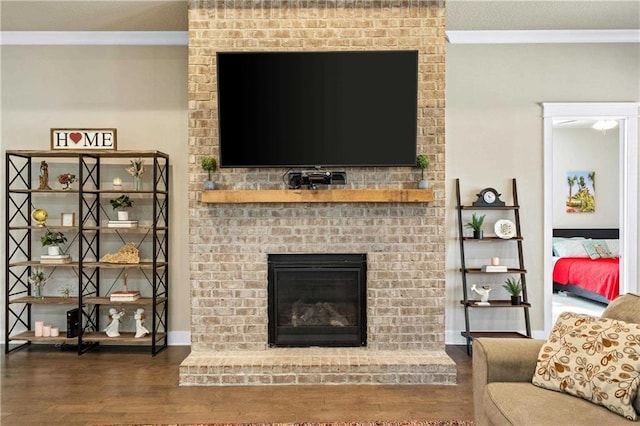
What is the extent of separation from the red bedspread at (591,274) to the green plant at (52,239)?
572cm

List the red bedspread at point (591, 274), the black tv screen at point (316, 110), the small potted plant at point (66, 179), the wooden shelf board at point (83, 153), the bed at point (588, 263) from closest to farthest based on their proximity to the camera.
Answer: the black tv screen at point (316, 110), the wooden shelf board at point (83, 153), the small potted plant at point (66, 179), the red bedspread at point (591, 274), the bed at point (588, 263)

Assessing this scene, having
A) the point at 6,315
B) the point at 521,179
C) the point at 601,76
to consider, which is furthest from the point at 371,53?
the point at 6,315

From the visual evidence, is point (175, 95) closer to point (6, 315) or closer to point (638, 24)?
point (6, 315)

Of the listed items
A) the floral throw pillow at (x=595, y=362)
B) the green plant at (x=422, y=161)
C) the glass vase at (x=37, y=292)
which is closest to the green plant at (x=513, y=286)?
the green plant at (x=422, y=161)

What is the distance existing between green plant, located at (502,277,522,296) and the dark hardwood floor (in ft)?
2.68

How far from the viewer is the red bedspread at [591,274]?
18.2ft

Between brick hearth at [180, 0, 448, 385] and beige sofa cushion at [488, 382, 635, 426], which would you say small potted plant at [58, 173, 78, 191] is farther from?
beige sofa cushion at [488, 382, 635, 426]

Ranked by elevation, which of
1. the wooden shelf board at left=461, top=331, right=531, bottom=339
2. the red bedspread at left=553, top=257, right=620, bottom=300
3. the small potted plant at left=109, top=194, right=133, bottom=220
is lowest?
the wooden shelf board at left=461, top=331, right=531, bottom=339

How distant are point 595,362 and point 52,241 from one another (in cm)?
420

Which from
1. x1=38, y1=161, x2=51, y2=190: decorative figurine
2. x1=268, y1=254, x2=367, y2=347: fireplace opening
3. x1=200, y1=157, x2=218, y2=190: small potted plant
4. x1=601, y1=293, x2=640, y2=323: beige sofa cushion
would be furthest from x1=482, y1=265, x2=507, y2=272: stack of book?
x1=38, y1=161, x2=51, y2=190: decorative figurine

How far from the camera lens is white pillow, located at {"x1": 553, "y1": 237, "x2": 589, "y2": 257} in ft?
21.3

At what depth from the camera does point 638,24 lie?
Result: 13.9ft

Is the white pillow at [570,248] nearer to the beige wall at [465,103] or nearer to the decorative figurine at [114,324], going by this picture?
the beige wall at [465,103]

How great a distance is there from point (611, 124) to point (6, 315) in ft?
20.2
